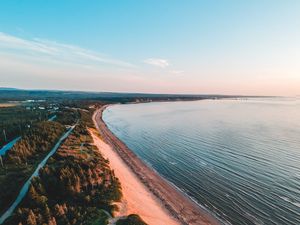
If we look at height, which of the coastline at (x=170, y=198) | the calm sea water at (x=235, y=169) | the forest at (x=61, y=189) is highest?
the forest at (x=61, y=189)

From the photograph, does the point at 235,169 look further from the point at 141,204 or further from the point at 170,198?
the point at 141,204

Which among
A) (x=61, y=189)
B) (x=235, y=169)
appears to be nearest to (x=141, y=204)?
(x=61, y=189)

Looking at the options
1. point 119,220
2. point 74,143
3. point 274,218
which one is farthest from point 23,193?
point 274,218

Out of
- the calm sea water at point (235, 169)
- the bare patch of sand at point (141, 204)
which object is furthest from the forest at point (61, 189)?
the calm sea water at point (235, 169)

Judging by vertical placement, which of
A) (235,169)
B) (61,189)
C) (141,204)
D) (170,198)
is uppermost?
(61,189)

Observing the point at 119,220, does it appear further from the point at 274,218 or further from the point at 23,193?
the point at 274,218

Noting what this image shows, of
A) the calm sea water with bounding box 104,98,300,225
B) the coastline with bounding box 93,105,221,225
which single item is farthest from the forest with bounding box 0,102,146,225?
the calm sea water with bounding box 104,98,300,225

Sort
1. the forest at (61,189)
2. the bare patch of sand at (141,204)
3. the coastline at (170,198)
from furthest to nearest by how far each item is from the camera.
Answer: the coastline at (170,198)
the bare patch of sand at (141,204)
the forest at (61,189)

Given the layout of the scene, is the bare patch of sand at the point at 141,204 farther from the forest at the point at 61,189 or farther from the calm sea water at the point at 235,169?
the calm sea water at the point at 235,169

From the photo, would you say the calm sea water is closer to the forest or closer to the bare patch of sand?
the bare patch of sand

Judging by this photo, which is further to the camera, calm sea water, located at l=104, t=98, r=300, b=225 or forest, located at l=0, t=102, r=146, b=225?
calm sea water, located at l=104, t=98, r=300, b=225

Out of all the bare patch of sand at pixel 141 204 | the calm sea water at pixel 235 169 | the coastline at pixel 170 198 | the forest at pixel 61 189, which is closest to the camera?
the forest at pixel 61 189
